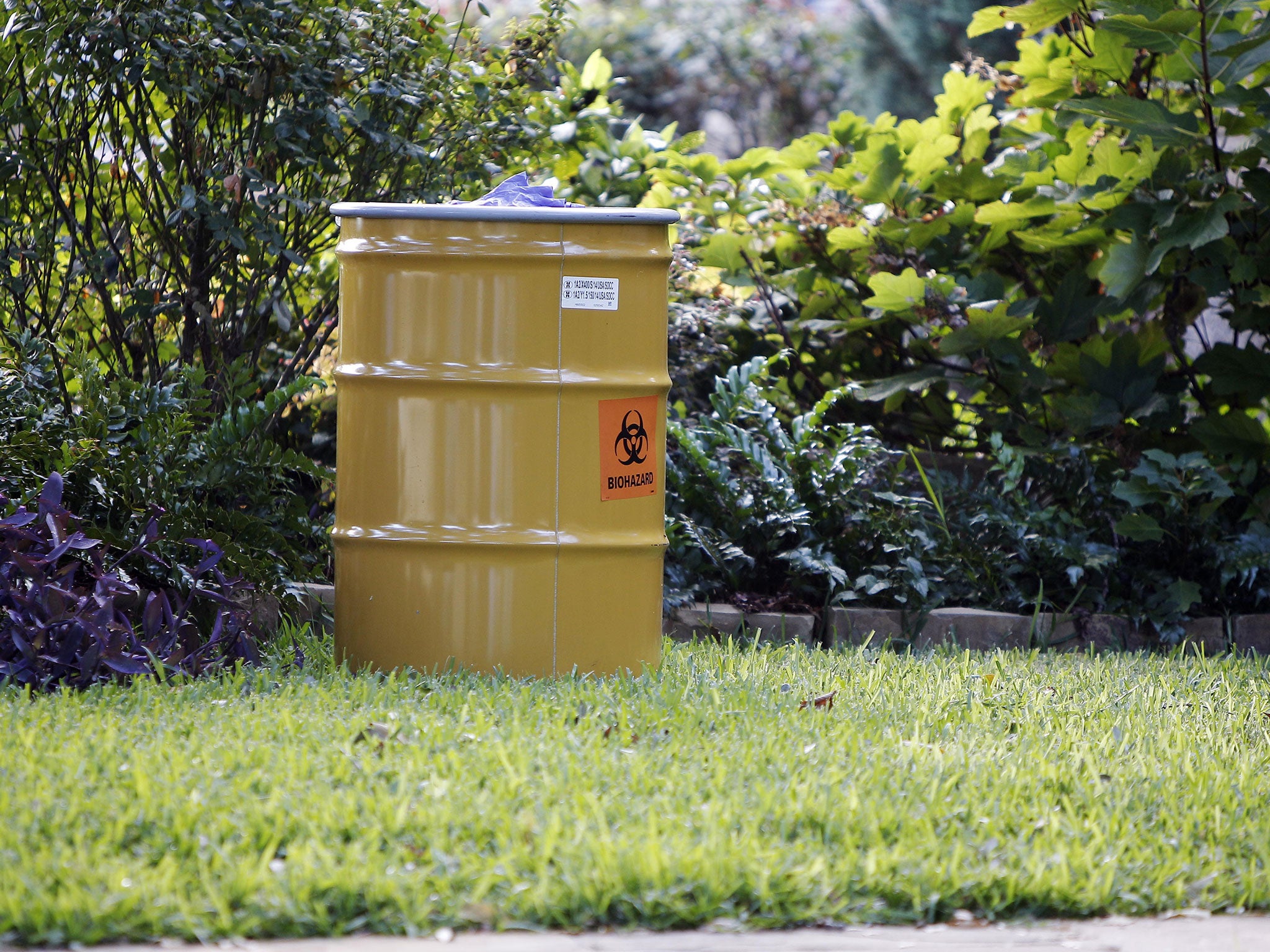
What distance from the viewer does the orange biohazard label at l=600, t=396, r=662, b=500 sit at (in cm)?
328

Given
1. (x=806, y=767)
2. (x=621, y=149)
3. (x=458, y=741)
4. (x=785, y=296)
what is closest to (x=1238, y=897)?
(x=806, y=767)

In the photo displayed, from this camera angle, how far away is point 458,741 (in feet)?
8.64

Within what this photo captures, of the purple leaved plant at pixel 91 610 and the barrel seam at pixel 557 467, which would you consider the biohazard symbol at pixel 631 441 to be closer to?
the barrel seam at pixel 557 467

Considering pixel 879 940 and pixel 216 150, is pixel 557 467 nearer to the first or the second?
pixel 879 940

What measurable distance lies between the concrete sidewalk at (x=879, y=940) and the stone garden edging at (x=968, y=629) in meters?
2.04

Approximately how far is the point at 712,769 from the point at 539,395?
3.61ft

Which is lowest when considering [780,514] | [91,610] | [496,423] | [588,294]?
[91,610]

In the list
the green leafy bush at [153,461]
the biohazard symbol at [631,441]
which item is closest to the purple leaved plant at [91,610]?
the green leafy bush at [153,461]

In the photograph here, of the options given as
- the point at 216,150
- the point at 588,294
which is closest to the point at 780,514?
the point at 588,294

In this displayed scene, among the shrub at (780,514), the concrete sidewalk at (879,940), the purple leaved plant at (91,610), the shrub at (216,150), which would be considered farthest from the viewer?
the shrub at (780,514)

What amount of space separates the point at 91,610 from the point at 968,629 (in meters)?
2.65

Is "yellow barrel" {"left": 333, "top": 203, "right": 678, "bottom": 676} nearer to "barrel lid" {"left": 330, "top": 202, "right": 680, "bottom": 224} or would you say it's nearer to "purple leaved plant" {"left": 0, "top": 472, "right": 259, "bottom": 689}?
"barrel lid" {"left": 330, "top": 202, "right": 680, "bottom": 224}

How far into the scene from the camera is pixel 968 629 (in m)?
4.26

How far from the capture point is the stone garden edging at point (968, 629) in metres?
4.17
